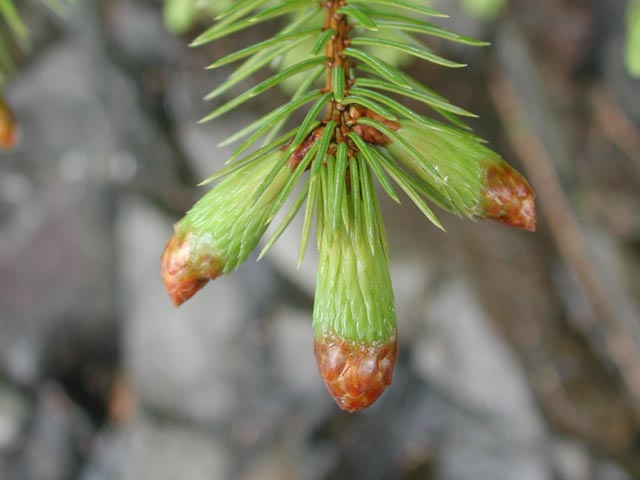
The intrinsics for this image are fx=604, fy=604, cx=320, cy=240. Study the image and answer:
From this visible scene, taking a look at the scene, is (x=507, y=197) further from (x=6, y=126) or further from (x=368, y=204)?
(x=6, y=126)

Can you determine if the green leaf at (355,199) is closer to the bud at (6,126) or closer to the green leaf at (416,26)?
the green leaf at (416,26)

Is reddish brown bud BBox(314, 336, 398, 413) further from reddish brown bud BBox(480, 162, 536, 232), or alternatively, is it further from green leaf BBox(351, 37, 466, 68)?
green leaf BBox(351, 37, 466, 68)

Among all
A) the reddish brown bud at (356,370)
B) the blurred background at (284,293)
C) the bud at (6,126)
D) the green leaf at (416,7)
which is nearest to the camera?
the reddish brown bud at (356,370)

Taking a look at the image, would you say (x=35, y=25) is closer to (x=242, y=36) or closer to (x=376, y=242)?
(x=242, y=36)

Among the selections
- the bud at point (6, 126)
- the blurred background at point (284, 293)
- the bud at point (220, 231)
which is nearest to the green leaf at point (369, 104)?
the bud at point (220, 231)

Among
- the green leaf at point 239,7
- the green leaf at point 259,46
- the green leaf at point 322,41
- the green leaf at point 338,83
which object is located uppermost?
the green leaf at point 239,7

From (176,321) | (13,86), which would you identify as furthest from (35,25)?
(176,321)
